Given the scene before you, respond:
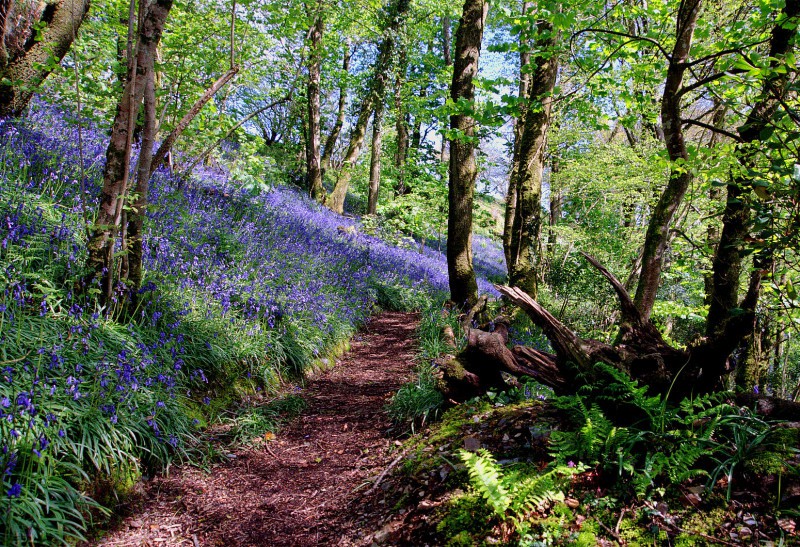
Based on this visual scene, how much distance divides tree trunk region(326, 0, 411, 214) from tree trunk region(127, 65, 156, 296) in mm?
10927

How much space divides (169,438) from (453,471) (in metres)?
2.01

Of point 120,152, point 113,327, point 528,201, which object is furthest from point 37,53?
point 528,201

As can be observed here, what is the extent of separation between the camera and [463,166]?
7.43 metres

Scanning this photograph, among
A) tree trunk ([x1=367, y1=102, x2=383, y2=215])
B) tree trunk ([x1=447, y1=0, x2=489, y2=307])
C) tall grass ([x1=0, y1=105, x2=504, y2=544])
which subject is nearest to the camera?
tall grass ([x1=0, y1=105, x2=504, y2=544])

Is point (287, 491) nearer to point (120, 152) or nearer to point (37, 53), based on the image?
point (120, 152)

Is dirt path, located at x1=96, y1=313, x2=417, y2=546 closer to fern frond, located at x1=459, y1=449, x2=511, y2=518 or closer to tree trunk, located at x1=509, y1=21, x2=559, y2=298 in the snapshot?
fern frond, located at x1=459, y1=449, x2=511, y2=518

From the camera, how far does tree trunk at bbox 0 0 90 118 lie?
16.4ft

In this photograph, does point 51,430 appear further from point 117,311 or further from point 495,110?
point 495,110

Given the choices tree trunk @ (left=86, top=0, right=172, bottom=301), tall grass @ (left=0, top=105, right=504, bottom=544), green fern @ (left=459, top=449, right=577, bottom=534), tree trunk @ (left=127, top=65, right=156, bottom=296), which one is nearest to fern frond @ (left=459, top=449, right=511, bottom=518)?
green fern @ (left=459, top=449, right=577, bottom=534)

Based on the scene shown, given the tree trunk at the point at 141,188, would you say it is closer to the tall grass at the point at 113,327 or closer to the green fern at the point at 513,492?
the tall grass at the point at 113,327

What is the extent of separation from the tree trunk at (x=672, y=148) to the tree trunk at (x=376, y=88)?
1055 centimetres

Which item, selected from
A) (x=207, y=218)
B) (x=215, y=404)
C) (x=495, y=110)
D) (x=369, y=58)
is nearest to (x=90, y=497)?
(x=215, y=404)

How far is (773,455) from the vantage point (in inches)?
80.2

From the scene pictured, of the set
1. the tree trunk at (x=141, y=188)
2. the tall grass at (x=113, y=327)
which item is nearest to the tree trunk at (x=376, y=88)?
the tall grass at (x=113, y=327)
